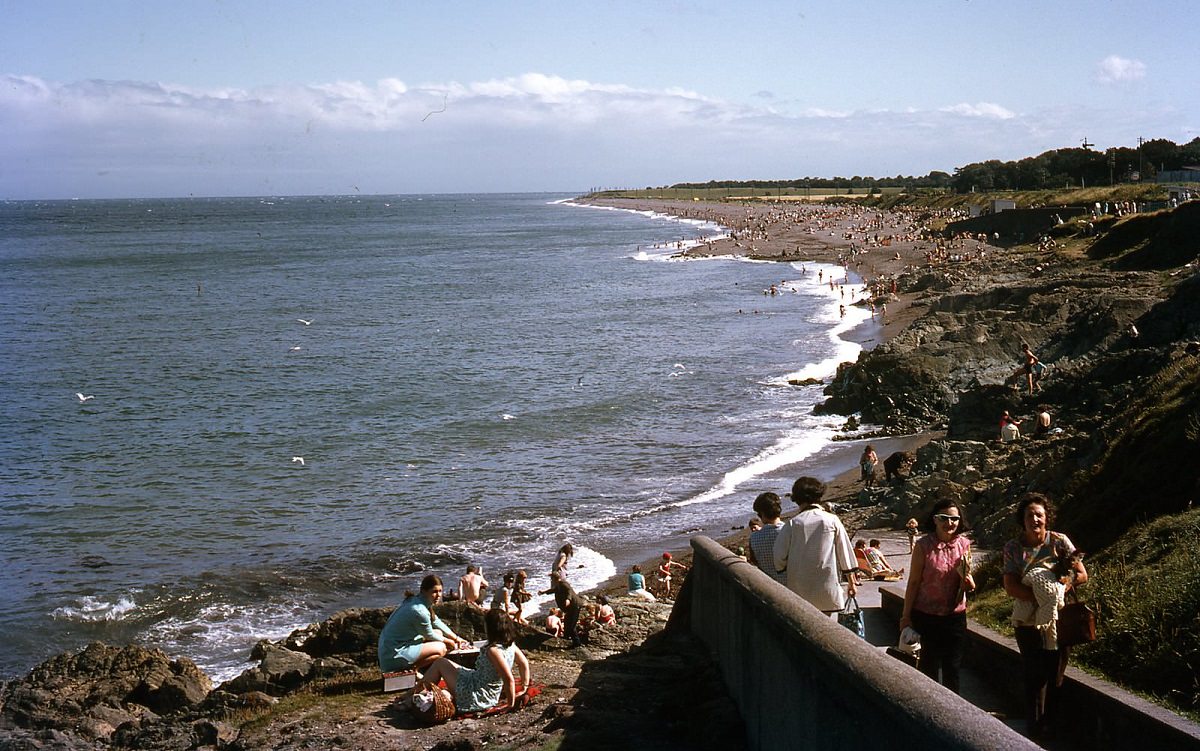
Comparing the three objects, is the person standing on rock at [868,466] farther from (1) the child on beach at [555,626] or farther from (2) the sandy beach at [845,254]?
(1) the child on beach at [555,626]

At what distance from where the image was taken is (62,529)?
21.8m

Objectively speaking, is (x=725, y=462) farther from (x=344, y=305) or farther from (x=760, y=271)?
(x=760, y=271)

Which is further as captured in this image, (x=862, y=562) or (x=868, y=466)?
(x=868, y=466)

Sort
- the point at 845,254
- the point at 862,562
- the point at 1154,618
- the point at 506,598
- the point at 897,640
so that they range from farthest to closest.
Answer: the point at 845,254
the point at 506,598
the point at 862,562
the point at 897,640
the point at 1154,618

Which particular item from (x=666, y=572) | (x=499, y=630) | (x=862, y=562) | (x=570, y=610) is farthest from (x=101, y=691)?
(x=862, y=562)

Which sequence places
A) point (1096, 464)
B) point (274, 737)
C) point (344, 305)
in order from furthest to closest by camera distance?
point (344, 305) < point (1096, 464) < point (274, 737)

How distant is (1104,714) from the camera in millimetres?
6234

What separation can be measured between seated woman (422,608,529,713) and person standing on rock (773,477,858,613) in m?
2.65

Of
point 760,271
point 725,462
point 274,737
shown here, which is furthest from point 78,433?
point 760,271

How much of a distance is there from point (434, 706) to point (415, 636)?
1.14 m

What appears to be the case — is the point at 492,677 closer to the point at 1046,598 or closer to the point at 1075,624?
the point at 1046,598

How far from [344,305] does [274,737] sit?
55.1 m

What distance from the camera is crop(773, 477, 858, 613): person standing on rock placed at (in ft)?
22.9

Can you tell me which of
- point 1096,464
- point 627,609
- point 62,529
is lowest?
point 62,529
